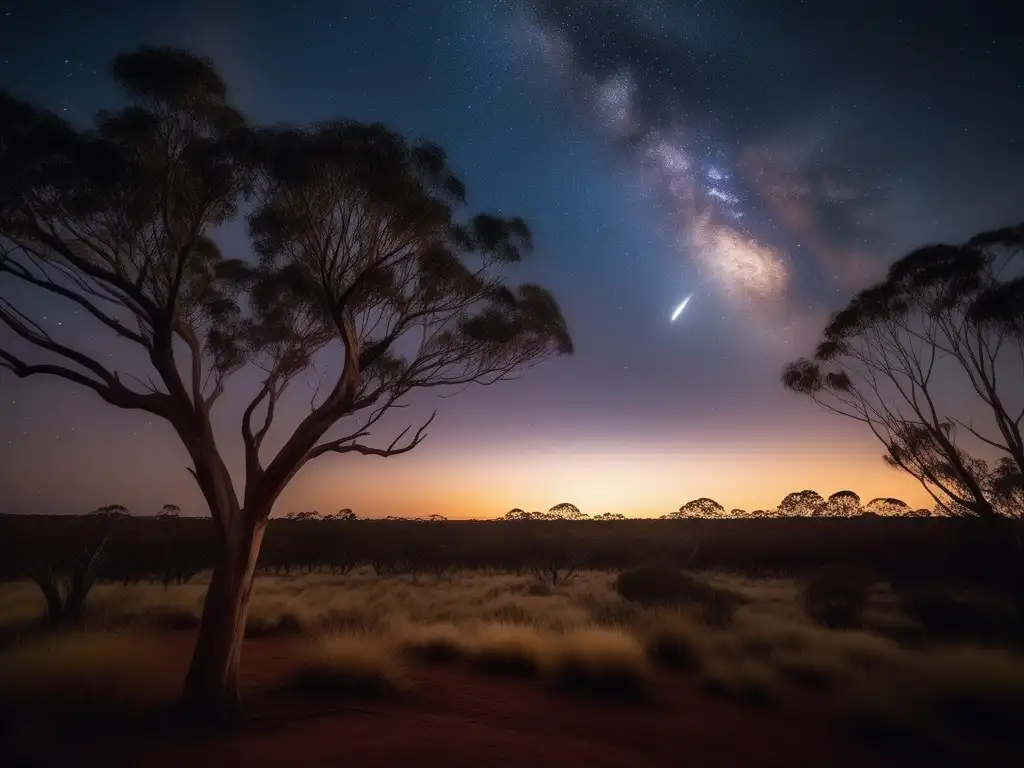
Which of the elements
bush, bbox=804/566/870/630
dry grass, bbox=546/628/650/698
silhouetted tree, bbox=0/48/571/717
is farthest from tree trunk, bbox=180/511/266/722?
bush, bbox=804/566/870/630

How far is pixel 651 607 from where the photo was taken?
1972cm

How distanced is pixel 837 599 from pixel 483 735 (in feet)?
55.9

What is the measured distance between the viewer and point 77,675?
359 inches

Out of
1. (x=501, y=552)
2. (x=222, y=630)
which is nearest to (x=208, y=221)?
(x=222, y=630)

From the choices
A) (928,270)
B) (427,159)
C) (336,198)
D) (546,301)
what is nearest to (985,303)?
(928,270)

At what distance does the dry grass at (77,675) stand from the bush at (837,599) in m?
17.6

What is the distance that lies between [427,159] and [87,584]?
13.9 m

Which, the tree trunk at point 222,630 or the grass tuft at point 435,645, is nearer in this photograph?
the tree trunk at point 222,630

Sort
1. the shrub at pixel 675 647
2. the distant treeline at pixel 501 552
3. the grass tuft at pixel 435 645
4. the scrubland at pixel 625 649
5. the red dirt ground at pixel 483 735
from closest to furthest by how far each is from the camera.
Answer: the red dirt ground at pixel 483 735
the scrubland at pixel 625 649
the shrub at pixel 675 647
the grass tuft at pixel 435 645
the distant treeline at pixel 501 552

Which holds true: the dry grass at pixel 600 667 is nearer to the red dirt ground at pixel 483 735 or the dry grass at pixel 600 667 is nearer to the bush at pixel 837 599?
the red dirt ground at pixel 483 735

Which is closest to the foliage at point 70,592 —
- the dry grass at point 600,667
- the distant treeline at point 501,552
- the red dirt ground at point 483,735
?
the red dirt ground at point 483,735

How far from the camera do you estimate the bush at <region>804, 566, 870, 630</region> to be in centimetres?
1770

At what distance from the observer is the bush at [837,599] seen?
17.7 metres

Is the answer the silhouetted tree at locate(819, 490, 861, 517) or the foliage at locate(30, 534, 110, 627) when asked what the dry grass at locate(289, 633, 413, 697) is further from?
the silhouetted tree at locate(819, 490, 861, 517)
